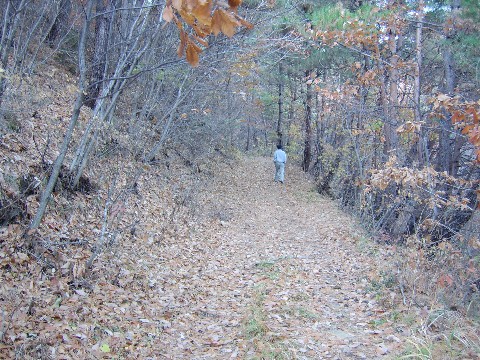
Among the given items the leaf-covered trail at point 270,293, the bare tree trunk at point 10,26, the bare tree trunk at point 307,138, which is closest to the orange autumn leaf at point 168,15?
the leaf-covered trail at point 270,293

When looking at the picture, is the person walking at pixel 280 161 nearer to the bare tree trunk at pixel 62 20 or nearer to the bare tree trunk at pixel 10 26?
the bare tree trunk at pixel 62 20

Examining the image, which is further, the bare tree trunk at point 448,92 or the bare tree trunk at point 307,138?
the bare tree trunk at point 307,138

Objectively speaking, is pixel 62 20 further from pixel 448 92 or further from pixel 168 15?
pixel 168 15

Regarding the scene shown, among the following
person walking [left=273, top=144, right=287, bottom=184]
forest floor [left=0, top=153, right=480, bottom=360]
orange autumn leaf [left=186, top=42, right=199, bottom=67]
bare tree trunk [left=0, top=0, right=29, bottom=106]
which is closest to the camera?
orange autumn leaf [left=186, top=42, right=199, bottom=67]

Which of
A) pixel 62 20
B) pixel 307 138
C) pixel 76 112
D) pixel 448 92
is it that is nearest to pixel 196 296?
pixel 76 112

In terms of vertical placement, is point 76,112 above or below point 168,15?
below

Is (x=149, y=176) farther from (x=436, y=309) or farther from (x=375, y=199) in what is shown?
(x=436, y=309)

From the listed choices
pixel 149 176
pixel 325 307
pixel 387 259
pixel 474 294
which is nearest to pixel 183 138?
pixel 149 176

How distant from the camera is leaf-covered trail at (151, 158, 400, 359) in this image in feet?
15.7

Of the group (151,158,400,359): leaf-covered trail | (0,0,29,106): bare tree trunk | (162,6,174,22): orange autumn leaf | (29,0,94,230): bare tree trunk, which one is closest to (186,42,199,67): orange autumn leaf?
(162,6,174,22): orange autumn leaf

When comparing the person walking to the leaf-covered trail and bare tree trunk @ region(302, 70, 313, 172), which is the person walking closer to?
bare tree trunk @ region(302, 70, 313, 172)

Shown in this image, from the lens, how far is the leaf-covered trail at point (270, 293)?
15.7 feet

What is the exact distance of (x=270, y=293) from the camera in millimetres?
6500

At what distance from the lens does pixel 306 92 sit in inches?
795
